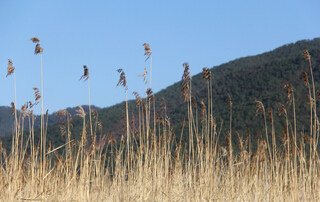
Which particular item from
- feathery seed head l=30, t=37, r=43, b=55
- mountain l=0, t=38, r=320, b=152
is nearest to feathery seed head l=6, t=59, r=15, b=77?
feathery seed head l=30, t=37, r=43, b=55

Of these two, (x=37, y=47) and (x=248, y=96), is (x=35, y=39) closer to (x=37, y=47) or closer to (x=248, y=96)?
(x=37, y=47)

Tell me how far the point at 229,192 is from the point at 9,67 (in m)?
2.80

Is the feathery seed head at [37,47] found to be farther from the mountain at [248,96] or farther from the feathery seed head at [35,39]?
the mountain at [248,96]

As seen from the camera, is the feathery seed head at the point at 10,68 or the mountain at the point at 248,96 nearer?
the feathery seed head at the point at 10,68

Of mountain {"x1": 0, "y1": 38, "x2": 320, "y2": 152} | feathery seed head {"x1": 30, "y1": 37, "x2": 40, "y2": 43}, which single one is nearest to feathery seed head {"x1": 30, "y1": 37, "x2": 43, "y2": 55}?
feathery seed head {"x1": 30, "y1": 37, "x2": 40, "y2": 43}

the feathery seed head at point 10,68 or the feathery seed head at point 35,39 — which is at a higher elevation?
the feathery seed head at point 35,39

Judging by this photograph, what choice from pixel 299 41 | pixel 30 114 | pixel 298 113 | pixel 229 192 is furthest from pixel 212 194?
pixel 299 41

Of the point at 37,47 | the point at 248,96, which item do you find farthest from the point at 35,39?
the point at 248,96

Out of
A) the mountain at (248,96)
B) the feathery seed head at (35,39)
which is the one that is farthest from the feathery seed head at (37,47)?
the mountain at (248,96)

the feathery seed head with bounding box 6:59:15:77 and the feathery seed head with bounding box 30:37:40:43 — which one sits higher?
the feathery seed head with bounding box 30:37:40:43

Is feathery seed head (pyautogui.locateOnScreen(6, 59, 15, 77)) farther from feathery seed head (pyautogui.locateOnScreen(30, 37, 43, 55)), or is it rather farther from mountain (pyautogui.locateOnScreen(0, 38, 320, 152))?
mountain (pyautogui.locateOnScreen(0, 38, 320, 152))

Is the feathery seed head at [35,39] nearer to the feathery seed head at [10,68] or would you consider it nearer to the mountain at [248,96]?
the feathery seed head at [10,68]

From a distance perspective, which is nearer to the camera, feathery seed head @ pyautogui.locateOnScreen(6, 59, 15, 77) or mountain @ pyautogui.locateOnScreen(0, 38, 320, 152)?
feathery seed head @ pyautogui.locateOnScreen(6, 59, 15, 77)

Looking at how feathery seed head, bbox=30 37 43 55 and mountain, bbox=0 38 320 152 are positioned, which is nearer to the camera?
feathery seed head, bbox=30 37 43 55
